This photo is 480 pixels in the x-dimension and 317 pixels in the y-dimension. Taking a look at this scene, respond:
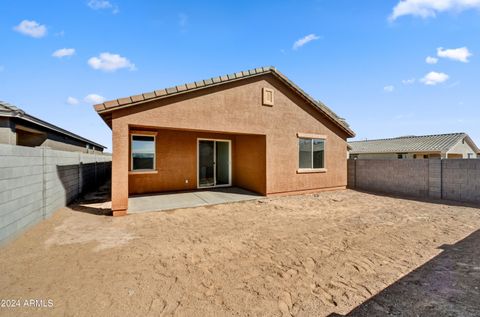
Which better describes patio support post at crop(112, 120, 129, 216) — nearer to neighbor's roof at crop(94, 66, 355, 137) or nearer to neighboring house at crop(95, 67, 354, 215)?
neighboring house at crop(95, 67, 354, 215)

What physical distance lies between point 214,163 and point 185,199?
3.00 meters

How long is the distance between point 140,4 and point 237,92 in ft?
14.9

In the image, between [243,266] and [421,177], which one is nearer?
[243,266]

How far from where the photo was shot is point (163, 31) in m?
8.95

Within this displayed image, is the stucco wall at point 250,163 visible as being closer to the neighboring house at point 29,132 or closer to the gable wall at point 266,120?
the gable wall at point 266,120

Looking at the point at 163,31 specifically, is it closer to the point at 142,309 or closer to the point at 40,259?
the point at 40,259

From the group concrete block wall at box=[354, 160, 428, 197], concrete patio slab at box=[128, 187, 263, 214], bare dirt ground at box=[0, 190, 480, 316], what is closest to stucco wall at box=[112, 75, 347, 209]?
concrete patio slab at box=[128, 187, 263, 214]

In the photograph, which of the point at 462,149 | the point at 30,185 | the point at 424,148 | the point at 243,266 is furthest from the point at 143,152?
the point at 462,149

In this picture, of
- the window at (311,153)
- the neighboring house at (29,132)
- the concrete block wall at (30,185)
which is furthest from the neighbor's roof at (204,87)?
the neighboring house at (29,132)

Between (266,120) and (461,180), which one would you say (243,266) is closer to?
(266,120)

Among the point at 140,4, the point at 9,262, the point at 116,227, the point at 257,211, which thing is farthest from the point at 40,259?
the point at 140,4

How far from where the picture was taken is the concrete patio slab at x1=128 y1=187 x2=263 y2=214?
23.3 feet

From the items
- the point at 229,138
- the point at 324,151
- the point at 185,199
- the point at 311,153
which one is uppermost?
the point at 229,138

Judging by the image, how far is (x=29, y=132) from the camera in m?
11.4
